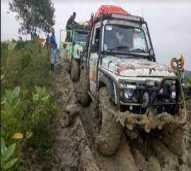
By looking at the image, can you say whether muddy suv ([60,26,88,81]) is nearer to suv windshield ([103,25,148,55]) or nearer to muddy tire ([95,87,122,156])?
suv windshield ([103,25,148,55])

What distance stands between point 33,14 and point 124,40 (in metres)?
20.9

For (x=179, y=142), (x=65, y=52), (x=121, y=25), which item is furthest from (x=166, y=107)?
(x=65, y=52)

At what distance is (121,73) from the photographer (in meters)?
5.41

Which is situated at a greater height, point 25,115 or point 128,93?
point 128,93

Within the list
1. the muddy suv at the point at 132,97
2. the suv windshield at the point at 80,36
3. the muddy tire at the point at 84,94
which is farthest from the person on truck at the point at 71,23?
the muddy suv at the point at 132,97

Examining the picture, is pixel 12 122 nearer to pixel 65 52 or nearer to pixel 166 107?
pixel 166 107

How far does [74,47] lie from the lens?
10.2 metres

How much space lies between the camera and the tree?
25938 mm

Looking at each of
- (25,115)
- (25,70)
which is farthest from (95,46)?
(25,70)

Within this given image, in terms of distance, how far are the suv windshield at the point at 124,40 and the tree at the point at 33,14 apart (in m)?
20.4

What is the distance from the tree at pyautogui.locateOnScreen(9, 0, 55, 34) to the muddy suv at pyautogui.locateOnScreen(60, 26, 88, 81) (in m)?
14.5

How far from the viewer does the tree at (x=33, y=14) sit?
85.1 feet

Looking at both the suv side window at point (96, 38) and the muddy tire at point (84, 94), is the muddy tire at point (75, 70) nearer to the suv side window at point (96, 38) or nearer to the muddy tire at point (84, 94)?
the muddy tire at point (84, 94)

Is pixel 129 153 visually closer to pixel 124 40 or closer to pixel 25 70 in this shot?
pixel 124 40
